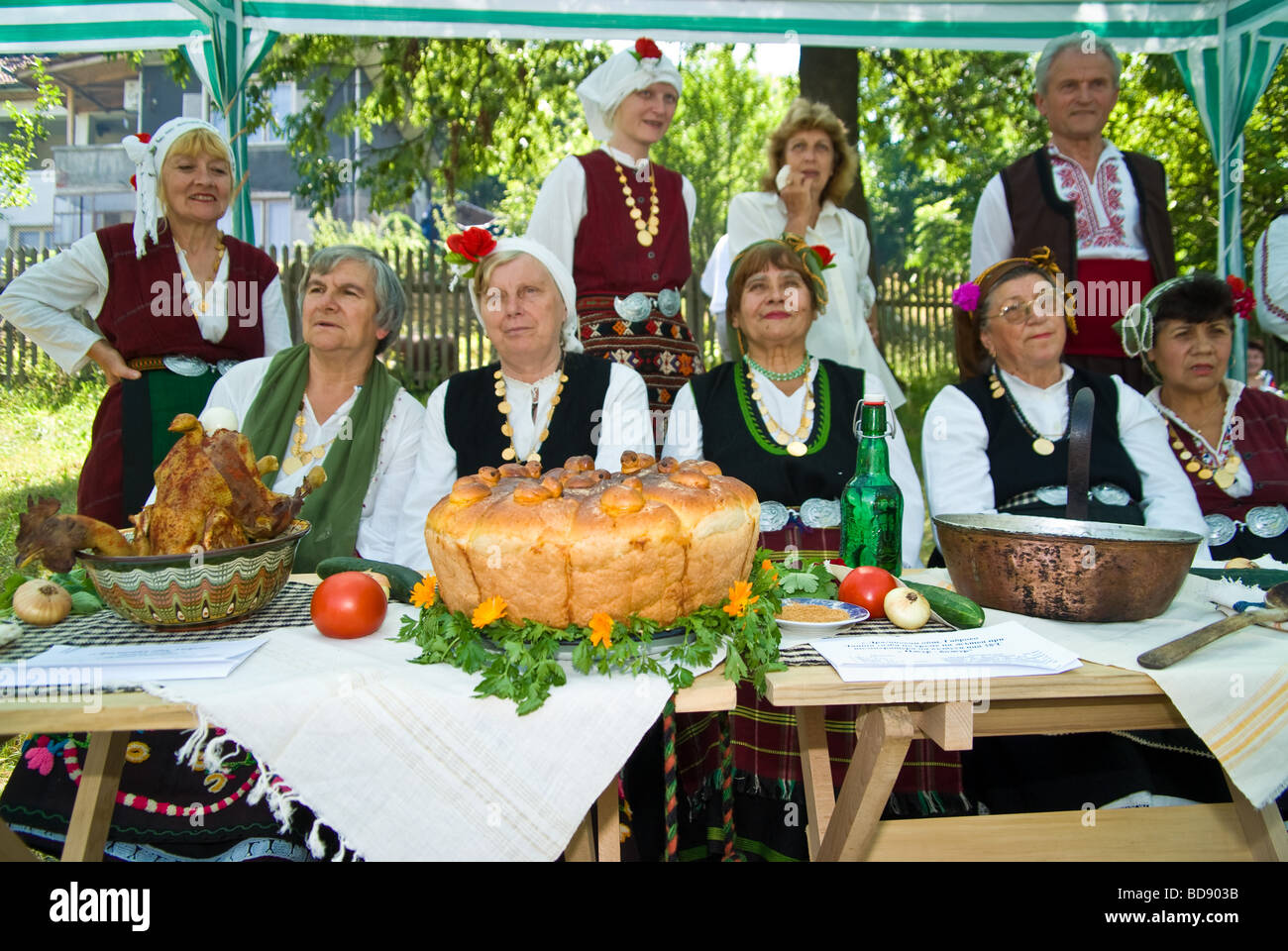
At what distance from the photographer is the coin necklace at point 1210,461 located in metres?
3.33

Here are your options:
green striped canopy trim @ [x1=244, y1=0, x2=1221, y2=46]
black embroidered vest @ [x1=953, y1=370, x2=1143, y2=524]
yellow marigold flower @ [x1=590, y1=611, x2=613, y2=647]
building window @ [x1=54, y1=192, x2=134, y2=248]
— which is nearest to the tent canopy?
green striped canopy trim @ [x1=244, y1=0, x2=1221, y2=46]

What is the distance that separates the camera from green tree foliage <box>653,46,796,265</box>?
2023cm

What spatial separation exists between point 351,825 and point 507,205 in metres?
22.5

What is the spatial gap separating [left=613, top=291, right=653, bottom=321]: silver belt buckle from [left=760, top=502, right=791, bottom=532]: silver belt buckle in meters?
1.30

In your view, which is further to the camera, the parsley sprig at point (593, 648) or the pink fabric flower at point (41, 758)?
the pink fabric flower at point (41, 758)

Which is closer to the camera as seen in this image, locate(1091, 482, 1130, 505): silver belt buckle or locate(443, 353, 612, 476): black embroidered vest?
locate(1091, 482, 1130, 505): silver belt buckle

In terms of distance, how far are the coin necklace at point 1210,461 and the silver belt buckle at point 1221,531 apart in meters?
0.14

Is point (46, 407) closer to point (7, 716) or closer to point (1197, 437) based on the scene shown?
point (7, 716)

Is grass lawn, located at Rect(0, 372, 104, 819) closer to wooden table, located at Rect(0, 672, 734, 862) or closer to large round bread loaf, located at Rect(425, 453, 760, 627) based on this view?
wooden table, located at Rect(0, 672, 734, 862)

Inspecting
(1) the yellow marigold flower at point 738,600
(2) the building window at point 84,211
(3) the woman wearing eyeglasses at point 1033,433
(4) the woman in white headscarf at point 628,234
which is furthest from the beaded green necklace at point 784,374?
(2) the building window at point 84,211

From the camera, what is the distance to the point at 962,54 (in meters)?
12.3

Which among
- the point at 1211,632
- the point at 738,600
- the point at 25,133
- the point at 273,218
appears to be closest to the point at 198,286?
the point at 738,600

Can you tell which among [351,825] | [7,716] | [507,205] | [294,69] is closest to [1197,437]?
[351,825]

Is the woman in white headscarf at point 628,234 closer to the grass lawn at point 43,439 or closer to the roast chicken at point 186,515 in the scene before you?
the roast chicken at point 186,515
